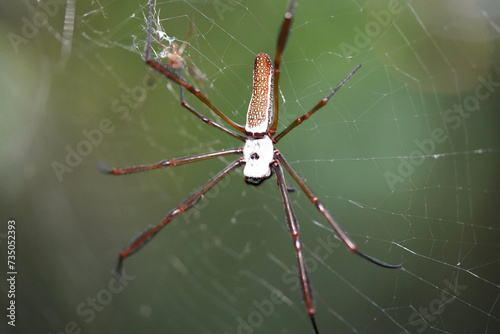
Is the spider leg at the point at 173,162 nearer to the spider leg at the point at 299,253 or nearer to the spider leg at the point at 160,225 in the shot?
the spider leg at the point at 160,225

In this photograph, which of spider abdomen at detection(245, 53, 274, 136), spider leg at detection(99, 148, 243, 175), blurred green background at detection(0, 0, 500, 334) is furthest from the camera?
blurred green background at detection(0, 0, 500, 334)

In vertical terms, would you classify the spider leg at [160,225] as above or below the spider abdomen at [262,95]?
below

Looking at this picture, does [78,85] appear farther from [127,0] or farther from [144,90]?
[127,0]

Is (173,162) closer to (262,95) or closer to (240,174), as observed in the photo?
(262,95)

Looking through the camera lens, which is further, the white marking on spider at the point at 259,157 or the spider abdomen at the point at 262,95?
the white marking on spider at the point at 259,157

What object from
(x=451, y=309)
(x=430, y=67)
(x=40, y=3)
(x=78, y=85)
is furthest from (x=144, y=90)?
(x=451, y=309)

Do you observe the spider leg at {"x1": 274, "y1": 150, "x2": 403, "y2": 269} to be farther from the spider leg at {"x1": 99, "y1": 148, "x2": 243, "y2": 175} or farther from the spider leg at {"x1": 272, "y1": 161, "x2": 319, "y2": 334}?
the spider leg at {"x1": 99, "y1": 148, "x2": 243, "y2": 175}

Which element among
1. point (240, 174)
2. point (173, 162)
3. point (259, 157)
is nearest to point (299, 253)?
point (259, 157)

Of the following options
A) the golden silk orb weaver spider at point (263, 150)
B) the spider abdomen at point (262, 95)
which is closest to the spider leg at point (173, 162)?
the golden silk orb weaver spider at point (263, 150)

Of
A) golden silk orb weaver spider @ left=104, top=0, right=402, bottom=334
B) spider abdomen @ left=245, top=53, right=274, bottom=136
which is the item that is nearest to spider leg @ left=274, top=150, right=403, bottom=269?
golden silk orb weaver spider @ left=104, top=0, right=402, bottom=334
